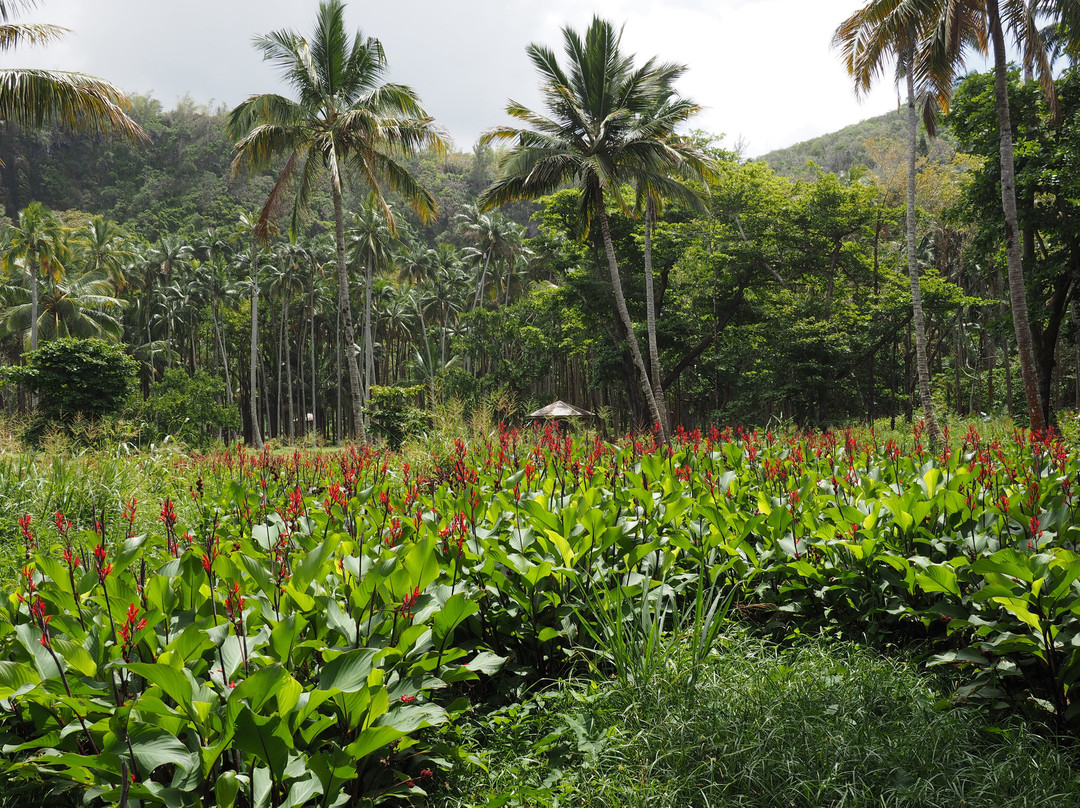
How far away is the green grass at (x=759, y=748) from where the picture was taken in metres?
2.21

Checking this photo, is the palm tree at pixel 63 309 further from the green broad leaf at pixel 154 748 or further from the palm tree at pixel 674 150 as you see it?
the green broad leaf at pixel 154 748

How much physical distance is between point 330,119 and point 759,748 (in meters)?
18.2

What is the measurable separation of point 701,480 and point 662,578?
5.46 ft

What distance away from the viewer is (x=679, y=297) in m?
26.1

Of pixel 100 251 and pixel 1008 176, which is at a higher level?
pixel 100 251

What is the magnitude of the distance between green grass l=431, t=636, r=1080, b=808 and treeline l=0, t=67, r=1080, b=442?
26.5 ft

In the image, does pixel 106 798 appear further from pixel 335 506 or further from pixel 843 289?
pixel 843 289

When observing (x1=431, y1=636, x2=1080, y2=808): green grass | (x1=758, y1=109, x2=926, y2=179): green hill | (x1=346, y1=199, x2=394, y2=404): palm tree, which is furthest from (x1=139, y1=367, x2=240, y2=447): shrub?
(x1=758, y1=109, x2=926, y2=179): green hill

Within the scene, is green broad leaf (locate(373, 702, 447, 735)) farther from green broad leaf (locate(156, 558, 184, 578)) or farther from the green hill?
the green hill

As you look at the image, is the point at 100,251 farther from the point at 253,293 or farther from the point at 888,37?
the point at 888,37

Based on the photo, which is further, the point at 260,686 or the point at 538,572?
the point at 538,572

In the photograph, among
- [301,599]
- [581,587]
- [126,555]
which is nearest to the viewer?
[301,599]

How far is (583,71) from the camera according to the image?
53.4ft

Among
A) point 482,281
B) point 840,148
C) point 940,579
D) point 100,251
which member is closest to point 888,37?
point 940,579
